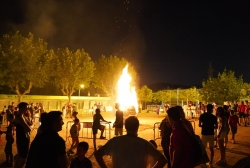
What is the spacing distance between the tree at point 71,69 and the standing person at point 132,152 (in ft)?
133

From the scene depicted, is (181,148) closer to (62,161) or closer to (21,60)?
(62,161)

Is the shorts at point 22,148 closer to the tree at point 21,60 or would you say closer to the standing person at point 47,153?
the standing person at point 47,153

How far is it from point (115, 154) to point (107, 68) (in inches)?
1835

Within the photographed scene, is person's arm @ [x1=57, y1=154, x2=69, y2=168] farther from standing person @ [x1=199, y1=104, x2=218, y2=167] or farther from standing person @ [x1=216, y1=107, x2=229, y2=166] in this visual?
standing person @ [x1=216, y1=107, x2=229, y2=166]

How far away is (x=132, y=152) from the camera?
353cm

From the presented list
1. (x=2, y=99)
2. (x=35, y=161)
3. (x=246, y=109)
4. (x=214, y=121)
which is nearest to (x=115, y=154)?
(x=35, y=161)

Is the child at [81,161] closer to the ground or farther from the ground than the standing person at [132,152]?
closer to the ground

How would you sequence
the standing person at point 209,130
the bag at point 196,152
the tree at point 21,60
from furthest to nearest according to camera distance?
the tree at point 21,60, the standing person at point 209,130, the bag at point 196,152

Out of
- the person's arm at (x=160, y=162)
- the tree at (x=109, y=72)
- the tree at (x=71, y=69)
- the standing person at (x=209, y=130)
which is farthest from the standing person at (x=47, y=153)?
the tree at (x=109, y=72)

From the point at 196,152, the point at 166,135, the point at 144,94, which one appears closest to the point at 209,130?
the point at 166,135

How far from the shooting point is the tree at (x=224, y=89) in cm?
3678

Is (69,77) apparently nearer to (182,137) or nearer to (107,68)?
(107,68)

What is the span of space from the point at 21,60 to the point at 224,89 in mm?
27710

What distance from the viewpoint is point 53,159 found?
367cm
